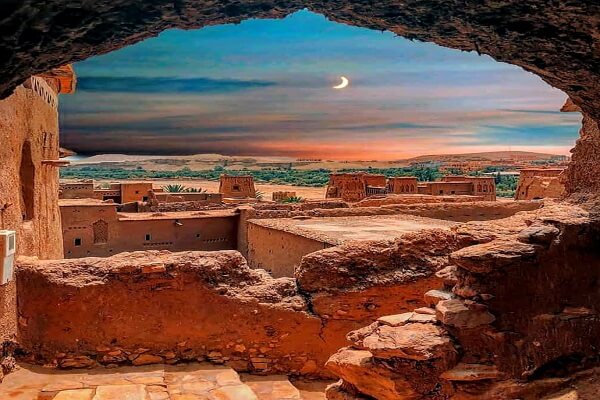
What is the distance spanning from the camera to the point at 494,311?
18.3 feet

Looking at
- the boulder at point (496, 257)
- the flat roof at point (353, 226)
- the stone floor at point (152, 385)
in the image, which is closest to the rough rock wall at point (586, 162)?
the boulder at point (496, 257)

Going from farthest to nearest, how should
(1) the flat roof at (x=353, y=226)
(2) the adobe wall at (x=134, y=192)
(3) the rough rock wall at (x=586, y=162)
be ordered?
(2) the adobe wall at (x=134, y=192) < (1) the flat roof at (x=353, y=226) < (3) the rough rock wall at (x=586, y=162)

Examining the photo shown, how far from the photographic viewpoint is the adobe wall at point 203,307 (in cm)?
791

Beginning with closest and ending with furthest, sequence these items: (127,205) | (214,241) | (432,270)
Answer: (432,270)
(214,241)
(127,205)

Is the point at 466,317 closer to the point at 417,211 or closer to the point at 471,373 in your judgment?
the point at 471,373

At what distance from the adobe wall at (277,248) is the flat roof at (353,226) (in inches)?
5.1

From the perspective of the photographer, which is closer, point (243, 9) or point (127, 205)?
point (243, 9)

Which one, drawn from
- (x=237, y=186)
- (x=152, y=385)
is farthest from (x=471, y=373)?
(x=237, y=186)

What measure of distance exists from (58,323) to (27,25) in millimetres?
6271

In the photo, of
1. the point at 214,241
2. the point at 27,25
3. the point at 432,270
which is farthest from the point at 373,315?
the point at 214,241

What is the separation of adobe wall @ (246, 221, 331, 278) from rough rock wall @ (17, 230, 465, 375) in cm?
359

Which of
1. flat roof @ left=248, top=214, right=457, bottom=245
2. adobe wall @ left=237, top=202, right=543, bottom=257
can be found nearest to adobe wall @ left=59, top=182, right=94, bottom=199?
adobe wall @ left=237, top=202, right=543, bottom=257

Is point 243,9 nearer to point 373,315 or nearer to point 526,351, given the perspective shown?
point 526,351

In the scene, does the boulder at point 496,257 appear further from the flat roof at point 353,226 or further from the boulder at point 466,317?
the flat roof at point 353,226
